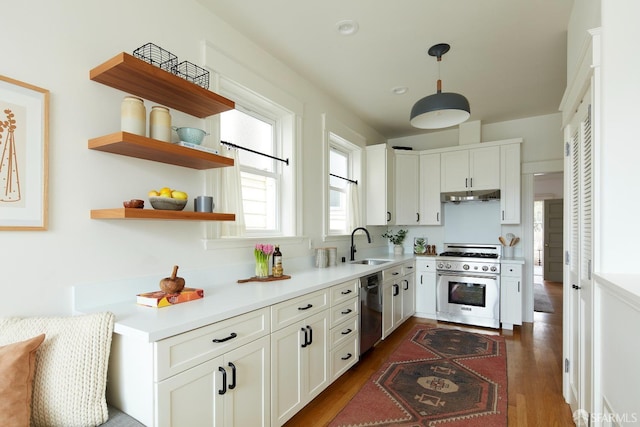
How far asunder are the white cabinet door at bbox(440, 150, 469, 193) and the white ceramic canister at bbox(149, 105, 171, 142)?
12.9 ft

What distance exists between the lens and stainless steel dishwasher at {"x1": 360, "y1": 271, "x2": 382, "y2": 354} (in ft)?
9.69

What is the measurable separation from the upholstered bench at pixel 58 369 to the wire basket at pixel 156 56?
1.38 m

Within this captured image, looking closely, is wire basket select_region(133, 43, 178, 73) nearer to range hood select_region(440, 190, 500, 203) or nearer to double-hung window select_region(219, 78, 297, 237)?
double-hung window select_region(219, 78, 297, 237)

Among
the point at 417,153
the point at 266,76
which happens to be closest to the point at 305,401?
the point at 266,76

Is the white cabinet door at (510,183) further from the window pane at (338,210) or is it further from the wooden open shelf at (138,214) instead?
the wooden open shelf at (138,214)

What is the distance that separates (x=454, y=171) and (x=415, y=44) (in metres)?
2.41

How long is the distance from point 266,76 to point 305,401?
2.50m

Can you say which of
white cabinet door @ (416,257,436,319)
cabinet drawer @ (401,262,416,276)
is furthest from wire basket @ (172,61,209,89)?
white cabinet door @ (416,257,436,319)

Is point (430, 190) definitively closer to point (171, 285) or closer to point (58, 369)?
point (171, 285)

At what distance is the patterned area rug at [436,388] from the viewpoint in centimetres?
217

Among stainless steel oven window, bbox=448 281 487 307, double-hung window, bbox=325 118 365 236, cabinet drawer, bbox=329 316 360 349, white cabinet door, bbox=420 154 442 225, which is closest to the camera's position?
cabinet drawer, bbox=329 316 360 349

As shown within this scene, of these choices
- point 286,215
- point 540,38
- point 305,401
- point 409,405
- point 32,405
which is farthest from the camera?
point 286,215

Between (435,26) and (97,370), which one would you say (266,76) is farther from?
(97,370)

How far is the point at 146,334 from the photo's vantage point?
1.23 metres
